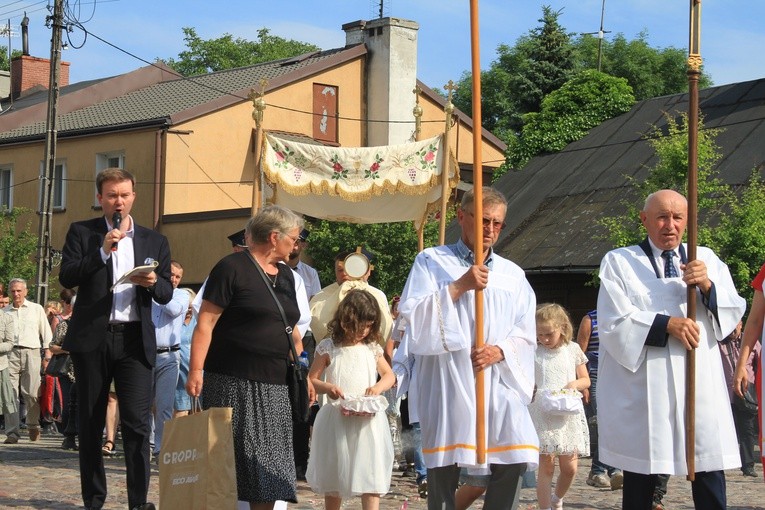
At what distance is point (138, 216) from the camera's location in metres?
38.0

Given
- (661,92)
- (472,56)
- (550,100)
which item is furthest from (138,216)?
(661,92)

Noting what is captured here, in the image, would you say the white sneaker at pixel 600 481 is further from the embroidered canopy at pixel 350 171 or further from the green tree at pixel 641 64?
the green tree at pixel 641 64

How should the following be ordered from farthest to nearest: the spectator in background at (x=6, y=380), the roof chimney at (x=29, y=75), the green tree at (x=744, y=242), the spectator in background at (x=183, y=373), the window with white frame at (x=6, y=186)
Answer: the roof chimney at (x=29, y=75), the window with white frame at (x=6, y=186), the green tree at (x=744, y=242), the spectator in background at (x=6, y=380), the spectator in background at (x=183, y=373)

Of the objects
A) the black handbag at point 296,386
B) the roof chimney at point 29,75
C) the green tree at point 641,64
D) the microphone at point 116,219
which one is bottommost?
the black handbag at point 296,386

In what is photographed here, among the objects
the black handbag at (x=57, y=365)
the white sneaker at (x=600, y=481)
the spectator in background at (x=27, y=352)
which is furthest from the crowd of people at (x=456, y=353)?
the spectator in background at (x=27, y=352)

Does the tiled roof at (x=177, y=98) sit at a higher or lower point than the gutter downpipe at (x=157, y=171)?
higher

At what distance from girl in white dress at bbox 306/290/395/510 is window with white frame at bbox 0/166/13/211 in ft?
114

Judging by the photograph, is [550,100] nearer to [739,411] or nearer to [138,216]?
[138,216]

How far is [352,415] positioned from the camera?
8953 mm

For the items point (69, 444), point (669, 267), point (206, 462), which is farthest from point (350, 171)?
point (206, 462)

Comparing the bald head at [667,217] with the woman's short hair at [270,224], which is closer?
the bald head at [667,217]

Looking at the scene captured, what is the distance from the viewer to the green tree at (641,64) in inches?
2613

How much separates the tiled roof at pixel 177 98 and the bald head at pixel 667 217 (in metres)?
30.4

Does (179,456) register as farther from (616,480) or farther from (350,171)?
(350,171)
